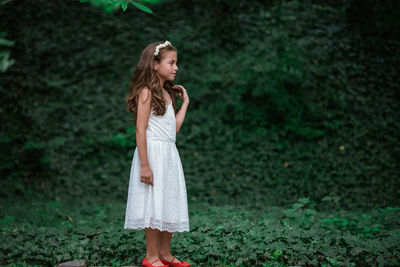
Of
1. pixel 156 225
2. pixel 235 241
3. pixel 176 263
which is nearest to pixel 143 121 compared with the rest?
pixel 156 225

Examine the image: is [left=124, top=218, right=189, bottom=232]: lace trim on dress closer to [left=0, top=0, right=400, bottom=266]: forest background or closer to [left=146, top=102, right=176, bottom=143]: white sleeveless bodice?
[left=146, top=102, right=176, bottom=143]: white sleeveless bodice

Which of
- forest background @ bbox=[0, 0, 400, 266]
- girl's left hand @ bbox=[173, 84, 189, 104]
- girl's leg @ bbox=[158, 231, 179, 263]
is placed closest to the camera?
girl's leg @ bbox=[158, 231, 179, 263]

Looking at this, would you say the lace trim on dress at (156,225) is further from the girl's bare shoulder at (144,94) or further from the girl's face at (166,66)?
the girl's face at (166,66)

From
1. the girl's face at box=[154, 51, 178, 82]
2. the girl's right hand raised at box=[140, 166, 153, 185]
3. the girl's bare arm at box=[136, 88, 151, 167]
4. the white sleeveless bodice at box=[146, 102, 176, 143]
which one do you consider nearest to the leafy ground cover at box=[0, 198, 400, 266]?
the girl's right hand raised at box=[140, 166, 153, 185]

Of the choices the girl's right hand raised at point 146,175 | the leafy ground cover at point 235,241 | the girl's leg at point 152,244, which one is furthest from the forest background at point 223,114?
the girl's right hand raised at point 146,175

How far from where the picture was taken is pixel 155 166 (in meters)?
3.07

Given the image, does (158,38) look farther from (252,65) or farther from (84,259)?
(84,259)

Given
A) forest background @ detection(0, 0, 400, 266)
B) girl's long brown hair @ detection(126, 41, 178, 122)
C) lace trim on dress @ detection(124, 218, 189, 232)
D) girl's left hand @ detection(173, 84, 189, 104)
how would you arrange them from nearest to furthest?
lace trim on dress @ detection(124, 218, 189, 232), girl's long brown hair @ detection(126, 41, 178, 122), girl's left hand @ detection(173, 84, 189, 104), forest background @ detection(0, 0, 400, 266)

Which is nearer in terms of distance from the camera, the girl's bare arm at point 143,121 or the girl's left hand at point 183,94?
the girl's bare arm at point 143,121

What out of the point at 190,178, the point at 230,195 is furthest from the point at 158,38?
the point at 230,195

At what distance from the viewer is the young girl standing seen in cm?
301

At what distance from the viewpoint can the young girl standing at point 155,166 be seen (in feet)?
9.88

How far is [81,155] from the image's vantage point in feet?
25.7

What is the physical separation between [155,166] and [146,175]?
125mm
